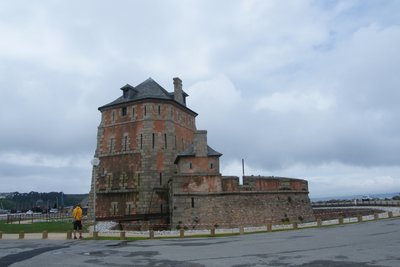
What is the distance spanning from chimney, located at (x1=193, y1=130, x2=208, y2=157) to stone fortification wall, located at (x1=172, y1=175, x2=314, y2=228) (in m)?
1.94

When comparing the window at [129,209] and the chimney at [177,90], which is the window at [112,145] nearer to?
the window at [129,209]

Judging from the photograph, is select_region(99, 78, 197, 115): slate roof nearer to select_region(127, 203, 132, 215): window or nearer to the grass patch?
select_region(127, 203, 132, 215): window

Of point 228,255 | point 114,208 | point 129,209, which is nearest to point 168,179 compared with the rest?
point 129,209

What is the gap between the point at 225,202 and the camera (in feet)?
96.7

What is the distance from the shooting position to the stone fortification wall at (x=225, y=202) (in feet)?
94.7

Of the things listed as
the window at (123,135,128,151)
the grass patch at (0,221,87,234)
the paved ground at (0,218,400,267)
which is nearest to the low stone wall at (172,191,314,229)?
the grass patch at (0,221,87,234)

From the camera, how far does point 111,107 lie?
125 feet

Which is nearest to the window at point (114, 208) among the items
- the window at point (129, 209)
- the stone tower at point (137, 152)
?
the stone tower at point (137, 152)

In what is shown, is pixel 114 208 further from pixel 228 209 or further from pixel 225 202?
pixel 228 209

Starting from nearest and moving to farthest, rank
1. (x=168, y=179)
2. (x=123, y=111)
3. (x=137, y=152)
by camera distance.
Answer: (x=168, y=179) → (x=137, y=152) → (x=123, y=111)

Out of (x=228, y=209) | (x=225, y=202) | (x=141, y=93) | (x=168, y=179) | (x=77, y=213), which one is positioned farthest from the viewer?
(x=141, y=93)

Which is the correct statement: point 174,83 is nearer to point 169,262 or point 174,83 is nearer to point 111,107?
point 111,107

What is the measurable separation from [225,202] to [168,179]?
25.4 ft

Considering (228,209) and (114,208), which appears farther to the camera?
(114,208)
